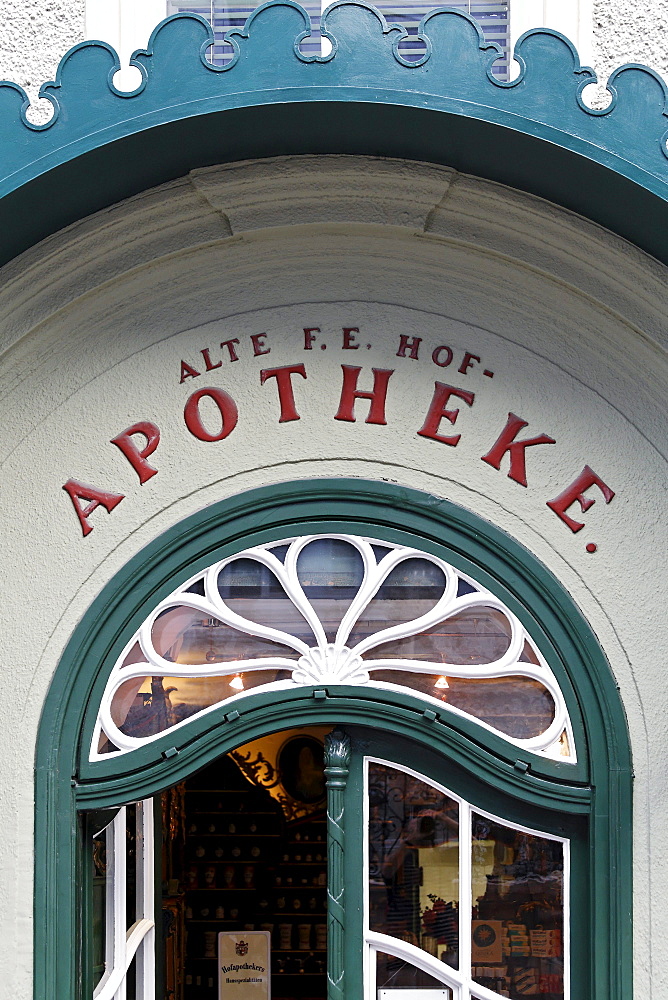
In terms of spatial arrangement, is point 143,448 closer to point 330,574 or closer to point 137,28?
point 330,574

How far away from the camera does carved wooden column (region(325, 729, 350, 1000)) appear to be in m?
4.50

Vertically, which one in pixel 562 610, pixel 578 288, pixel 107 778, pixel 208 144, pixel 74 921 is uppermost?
pixel 208 144

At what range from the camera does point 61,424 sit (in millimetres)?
4570

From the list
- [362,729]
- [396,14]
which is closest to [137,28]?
[396,14]

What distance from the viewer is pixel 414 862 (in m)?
4.55

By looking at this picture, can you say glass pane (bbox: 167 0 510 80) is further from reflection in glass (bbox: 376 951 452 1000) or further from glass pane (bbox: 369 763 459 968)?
reflection in glass (bbox: 376 951 452 1000)

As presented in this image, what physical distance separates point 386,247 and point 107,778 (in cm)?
236

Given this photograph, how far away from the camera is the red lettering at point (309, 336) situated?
15.0 ft

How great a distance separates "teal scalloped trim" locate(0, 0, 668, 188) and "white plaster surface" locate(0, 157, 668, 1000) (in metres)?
0.64

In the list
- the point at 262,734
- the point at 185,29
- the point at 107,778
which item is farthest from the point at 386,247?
the point at 107,778

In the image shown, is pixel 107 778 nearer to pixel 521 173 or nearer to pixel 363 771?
pixel 363 771

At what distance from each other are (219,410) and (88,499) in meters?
→ 0.63

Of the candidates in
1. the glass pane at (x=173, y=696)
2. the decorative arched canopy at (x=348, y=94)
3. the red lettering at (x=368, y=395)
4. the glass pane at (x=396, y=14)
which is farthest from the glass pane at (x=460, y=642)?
the glass pane at (x=396, y=14)

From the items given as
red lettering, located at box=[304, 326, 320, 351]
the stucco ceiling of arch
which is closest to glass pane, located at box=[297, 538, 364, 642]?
red lettering, located at box=[304, 326, 320, 351]
